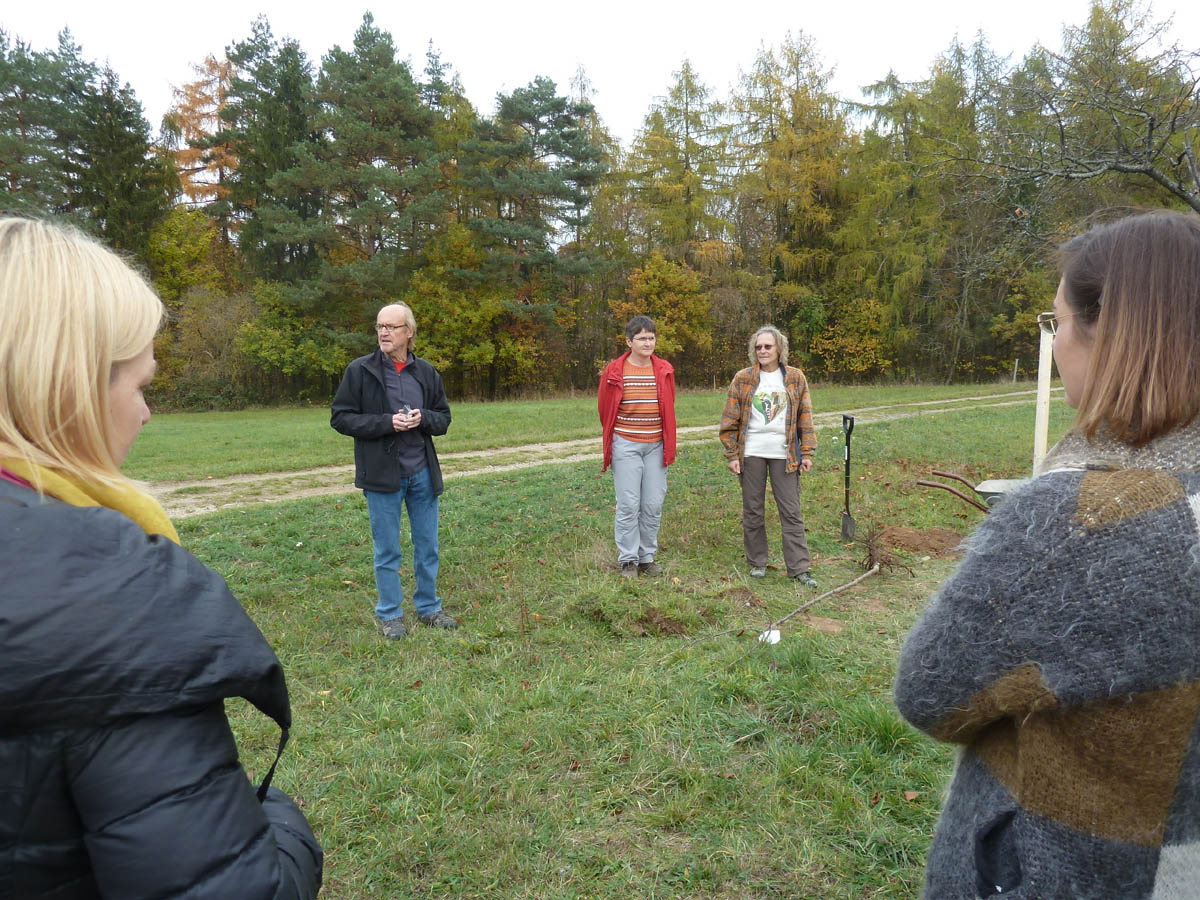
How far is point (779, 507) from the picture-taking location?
6.26 m

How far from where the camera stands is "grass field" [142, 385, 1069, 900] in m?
2.81

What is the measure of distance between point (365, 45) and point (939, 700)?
3512cm

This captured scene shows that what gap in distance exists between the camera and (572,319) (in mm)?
33281

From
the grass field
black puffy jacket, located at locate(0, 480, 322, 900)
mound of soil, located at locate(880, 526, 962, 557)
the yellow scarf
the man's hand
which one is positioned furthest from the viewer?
mound of soil, located at locate(880, 526, 962, 557)

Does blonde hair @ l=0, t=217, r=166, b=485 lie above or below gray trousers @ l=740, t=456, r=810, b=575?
above

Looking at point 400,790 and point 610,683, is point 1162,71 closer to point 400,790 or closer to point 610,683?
point 610,683

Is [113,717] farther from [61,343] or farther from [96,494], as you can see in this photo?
[61,343]

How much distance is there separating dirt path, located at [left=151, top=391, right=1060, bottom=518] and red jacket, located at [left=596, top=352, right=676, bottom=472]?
438 centimetres

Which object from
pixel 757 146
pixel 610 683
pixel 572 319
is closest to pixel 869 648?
pixel 610 683

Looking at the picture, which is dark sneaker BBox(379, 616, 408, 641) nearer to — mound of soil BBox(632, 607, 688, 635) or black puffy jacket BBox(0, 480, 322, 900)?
mound of soil BBox(632, 607, 688, 635)

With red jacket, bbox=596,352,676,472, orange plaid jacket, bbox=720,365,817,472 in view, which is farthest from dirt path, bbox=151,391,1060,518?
orange plaid jacket, bbox=720,365,817,472

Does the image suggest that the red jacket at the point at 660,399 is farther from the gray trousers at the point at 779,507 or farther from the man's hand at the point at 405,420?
the man's hand at the point at 405,420

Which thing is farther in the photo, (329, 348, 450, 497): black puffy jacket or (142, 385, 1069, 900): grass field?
(329, 348, 450, 497): black puffy jacket

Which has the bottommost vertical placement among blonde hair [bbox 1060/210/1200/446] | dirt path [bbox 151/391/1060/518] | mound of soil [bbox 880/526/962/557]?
mound of soil [bbox 880/526/962/557]
